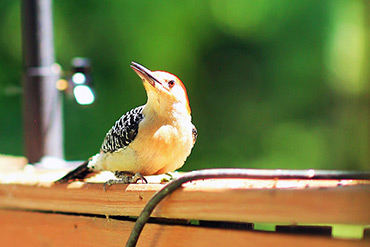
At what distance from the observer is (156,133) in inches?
58.8

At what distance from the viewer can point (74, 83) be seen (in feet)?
7.89

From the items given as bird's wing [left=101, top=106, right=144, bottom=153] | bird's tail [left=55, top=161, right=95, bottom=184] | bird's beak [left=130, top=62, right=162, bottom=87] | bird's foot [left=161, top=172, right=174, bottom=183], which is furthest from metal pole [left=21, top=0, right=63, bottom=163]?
bird's beak [left=130, top=62, right=162, bottom=87]

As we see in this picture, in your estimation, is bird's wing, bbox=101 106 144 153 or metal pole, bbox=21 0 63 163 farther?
metal pole, bbox=21 0 63 163

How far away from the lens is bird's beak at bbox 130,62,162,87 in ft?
4.70

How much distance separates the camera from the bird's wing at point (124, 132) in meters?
1.56

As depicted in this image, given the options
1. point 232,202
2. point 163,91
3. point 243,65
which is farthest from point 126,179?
point 243,65

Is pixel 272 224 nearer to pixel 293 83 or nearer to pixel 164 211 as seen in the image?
pixel 164 211

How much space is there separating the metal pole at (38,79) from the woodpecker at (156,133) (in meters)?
0.78

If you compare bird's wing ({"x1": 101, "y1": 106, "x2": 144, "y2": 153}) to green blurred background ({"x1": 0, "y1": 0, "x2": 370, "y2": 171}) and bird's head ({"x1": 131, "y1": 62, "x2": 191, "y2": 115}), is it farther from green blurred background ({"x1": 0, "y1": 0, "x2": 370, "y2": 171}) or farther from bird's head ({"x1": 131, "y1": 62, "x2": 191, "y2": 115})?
green blurred background ({"x1": 0, "y1": 0, "x2": 370, "y2": 171})

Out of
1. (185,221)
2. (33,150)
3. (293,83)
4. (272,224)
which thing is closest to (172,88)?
(185,221)

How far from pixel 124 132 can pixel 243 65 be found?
3.22 m

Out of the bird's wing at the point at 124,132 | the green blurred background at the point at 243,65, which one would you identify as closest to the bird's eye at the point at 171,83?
the bird's wing at the point at 124,132

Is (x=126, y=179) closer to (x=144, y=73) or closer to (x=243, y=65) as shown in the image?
(x=144, y=73)

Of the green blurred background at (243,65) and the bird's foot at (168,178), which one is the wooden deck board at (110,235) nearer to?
the bird's foot at (168,178)
